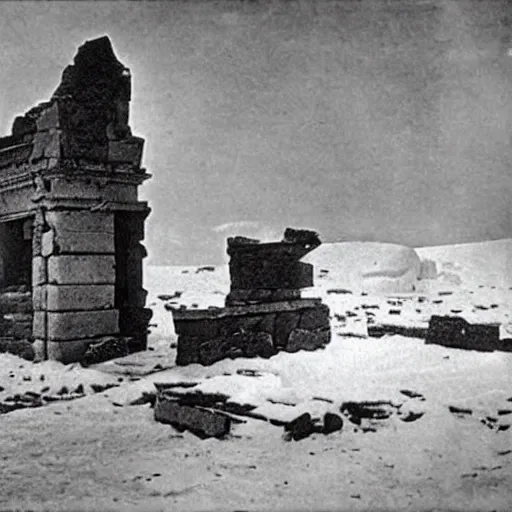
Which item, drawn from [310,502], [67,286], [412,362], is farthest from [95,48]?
[310,502]

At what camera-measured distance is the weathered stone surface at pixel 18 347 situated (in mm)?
8836

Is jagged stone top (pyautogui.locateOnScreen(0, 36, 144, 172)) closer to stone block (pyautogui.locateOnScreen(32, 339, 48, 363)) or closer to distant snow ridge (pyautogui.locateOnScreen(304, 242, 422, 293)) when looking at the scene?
stone block (pyautogui.locateOnScreen(32, 339, 48, 363))

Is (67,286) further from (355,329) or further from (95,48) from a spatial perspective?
(355,329)

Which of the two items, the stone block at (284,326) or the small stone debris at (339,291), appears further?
the small stone debris at (339,291)

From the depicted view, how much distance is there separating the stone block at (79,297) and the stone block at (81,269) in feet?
0.27

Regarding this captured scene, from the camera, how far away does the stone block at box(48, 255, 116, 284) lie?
27.3ft

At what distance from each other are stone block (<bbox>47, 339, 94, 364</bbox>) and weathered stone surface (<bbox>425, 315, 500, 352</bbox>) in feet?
15.7

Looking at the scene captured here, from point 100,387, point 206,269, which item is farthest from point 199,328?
point 206,269

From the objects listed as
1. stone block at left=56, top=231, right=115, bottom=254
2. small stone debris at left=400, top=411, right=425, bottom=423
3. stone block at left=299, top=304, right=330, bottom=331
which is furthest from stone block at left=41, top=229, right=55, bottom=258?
small stone debris at left=400, top=411, right=425, bottom=423

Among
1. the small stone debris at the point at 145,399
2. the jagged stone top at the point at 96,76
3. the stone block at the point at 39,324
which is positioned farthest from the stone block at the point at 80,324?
the jagged stone top at the point at 96,76

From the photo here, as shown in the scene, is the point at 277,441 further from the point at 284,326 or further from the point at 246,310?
the point at 284,326

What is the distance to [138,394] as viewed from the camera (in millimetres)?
6469

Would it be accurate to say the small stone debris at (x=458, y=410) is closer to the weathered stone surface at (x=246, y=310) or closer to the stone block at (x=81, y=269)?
the weathered stone surface at (x=246, y=310)

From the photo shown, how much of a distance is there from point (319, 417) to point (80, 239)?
476 cm
